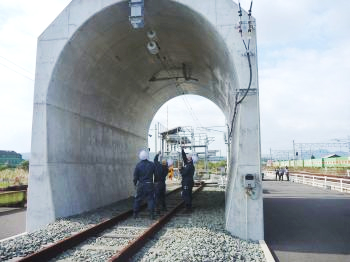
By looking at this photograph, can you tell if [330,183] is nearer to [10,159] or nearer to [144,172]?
[144,172]

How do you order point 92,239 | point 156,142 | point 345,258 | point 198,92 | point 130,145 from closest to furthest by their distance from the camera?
point 345,258, point 92,239, point 130,145, point 198,92, point 156,142

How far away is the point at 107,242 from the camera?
7.13 metres

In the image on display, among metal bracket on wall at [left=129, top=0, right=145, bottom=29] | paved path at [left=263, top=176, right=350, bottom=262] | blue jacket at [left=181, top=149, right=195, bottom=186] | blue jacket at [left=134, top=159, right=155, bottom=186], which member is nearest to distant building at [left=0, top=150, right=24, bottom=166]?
blue jacket at [left=181, top=149, right=195, bottom=186]

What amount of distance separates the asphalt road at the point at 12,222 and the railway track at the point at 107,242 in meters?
2.03

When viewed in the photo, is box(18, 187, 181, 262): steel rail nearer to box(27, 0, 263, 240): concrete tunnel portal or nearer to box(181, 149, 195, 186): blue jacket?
box(27, 0, 263, 240): concrete tunnel portal

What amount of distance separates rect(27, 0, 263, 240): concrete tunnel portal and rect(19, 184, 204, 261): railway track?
5.34 ft

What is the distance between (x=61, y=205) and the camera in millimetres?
9312

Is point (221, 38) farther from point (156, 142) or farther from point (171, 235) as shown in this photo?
point (156, 142)

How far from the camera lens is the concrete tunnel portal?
799 centimetres

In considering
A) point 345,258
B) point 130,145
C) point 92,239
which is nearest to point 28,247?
point 92,239

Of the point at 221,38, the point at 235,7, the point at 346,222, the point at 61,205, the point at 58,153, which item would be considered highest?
the point at 235,7

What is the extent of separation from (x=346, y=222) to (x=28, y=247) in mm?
8017

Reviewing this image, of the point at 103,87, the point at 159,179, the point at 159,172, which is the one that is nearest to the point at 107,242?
the point at 159,179

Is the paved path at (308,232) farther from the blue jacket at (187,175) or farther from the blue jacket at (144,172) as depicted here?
the blue jacket at (144,172)
